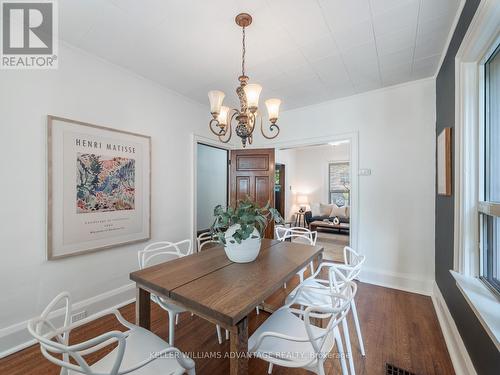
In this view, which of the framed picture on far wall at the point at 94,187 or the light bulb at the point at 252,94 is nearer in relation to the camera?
the light bulb at the point at 252,94

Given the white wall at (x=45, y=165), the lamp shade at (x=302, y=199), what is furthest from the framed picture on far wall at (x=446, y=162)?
the lamp shade at (x=302, y=199)

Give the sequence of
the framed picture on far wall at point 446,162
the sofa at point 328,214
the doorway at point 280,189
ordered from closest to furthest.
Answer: the framed picture on far wall at point 446,162 < the sofa at point 328,214 < the doorway at point 280,189

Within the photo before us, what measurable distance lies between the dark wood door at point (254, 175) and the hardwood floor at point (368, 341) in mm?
1643

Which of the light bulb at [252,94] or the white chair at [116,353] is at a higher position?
the light bulb at [252,94]

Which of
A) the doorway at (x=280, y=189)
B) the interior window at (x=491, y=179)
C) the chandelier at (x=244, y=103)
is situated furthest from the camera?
the doorway at (x=280, y=189)

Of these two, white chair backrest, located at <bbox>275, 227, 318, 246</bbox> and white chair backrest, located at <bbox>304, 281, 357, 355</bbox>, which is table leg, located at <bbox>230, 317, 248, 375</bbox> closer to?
white chair backrest, located at <bbox>304, 281, 357, 355</bbox>

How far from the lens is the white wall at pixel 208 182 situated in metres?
4.94

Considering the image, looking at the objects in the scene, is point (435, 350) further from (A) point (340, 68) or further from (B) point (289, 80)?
(B) point (289, 80)

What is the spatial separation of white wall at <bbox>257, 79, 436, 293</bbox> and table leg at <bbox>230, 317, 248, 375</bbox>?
255 cm

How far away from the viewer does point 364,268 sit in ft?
9.97

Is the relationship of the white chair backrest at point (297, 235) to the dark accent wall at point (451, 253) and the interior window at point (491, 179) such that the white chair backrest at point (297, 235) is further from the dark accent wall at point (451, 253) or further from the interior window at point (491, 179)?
the interior window at point (491, 179)

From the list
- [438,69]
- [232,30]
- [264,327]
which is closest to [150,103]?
[232,30]

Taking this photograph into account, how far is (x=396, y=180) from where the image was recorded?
2.86 m

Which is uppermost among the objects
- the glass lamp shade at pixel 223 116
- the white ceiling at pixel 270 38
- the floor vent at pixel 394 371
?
the white ceiling at pixel 270 38
